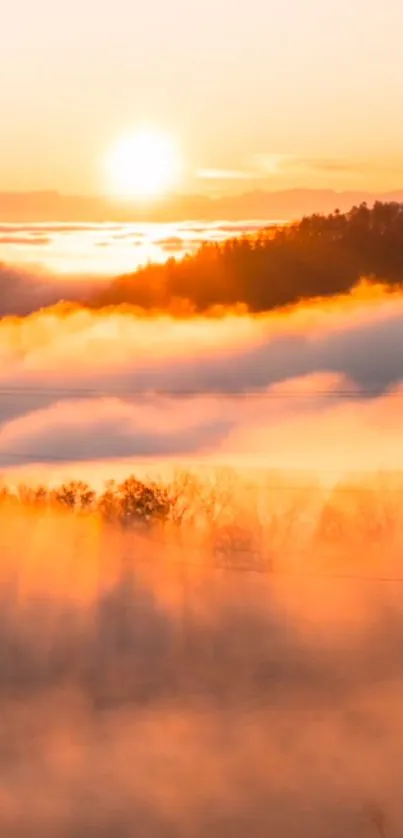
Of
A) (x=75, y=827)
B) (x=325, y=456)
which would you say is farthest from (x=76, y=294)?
(x=75, y=827)

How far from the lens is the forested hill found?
123 m

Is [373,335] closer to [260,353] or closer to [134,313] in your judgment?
[260,353]

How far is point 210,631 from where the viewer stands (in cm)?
5988

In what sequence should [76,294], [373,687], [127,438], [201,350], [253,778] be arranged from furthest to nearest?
[76,294] → [201,350] → [127,438] → [373,687] → [253,778]

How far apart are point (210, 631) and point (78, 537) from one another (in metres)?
10.1

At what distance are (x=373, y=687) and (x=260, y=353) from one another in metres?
89.0

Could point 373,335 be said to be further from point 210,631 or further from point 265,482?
point 210,631

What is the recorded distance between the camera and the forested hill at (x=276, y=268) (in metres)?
123

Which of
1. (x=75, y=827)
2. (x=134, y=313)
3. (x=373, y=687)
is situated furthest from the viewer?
(x=134, y=313)

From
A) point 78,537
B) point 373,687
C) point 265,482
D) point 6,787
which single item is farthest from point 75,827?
point 265,482

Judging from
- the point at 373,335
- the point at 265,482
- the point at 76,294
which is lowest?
the point at 265,482

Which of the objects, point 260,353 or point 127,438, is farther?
point 260,353

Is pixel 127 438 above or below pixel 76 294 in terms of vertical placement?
below

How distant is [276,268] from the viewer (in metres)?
131
